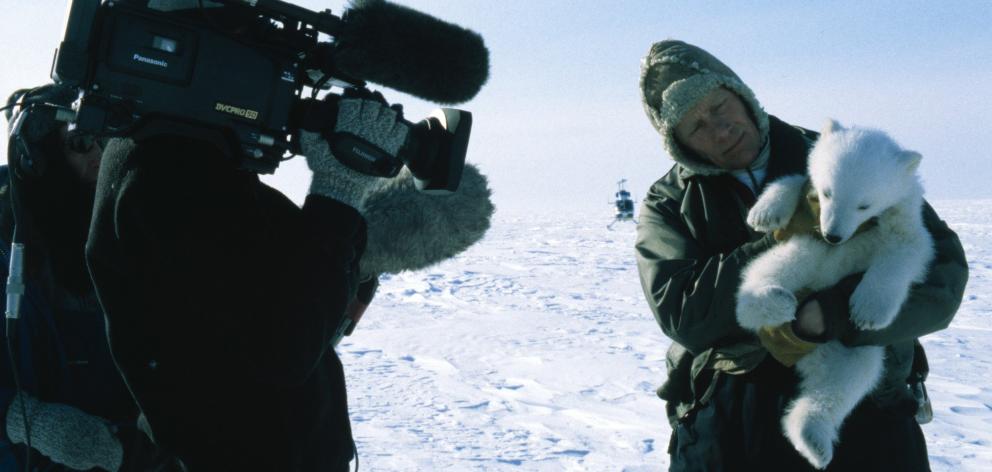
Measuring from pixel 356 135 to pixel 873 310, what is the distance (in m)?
1.36

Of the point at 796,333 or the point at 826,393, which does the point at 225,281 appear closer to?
the point at 796,333

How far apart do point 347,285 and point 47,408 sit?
928 mm

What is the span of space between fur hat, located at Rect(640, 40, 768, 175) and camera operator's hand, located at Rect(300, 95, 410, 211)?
1032 mm

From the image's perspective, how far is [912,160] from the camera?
1895 mm

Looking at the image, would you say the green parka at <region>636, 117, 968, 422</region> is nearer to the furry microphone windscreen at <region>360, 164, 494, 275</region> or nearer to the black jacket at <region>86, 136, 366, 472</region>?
the furry microphone windscreen at <region>360, 164, 494, 275</region>

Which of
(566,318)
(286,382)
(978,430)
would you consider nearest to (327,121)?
(286,382)

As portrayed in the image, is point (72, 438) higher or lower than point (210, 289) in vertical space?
lower

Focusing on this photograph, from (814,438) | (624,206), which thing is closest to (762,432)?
(814,438)

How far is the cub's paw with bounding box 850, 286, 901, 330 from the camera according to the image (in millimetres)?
1726

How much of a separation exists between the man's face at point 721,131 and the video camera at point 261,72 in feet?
2.85

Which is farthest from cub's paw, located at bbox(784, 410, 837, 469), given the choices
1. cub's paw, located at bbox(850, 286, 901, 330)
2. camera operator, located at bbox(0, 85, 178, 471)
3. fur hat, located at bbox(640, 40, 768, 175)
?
camera operator, located at bbox(0, 85, 178, 471)

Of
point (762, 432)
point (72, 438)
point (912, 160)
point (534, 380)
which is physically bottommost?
point (534, 380)

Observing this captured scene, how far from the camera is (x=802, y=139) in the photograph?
2.09 metres

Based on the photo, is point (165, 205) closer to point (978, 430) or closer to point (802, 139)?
point (802, 139)
